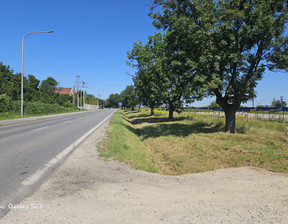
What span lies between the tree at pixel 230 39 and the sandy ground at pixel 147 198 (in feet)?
19.9

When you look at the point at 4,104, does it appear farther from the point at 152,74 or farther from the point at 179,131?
the point at 179,131

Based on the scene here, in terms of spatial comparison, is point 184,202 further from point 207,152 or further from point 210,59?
point 210,59

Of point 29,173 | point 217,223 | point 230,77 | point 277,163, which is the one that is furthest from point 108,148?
point 230,77

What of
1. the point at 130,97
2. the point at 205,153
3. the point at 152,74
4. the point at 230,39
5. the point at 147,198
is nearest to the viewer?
the point at 147,198

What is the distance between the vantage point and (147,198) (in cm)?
336

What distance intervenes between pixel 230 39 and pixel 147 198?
30.9 ft

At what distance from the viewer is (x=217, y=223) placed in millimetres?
2664

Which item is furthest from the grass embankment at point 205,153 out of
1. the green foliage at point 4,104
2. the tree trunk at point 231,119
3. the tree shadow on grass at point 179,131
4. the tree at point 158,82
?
the green foliage at point 4,104

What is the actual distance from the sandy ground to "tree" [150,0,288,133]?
6.06m

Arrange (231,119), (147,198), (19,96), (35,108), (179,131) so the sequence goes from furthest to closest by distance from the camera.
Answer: (19,96) < (35,108) < (179,131) < (231,119) < (147,198)

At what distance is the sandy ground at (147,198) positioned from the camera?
2.69 metres

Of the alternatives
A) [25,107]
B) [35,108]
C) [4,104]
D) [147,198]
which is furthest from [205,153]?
[35,108]

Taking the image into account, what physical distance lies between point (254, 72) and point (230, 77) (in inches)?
49.2

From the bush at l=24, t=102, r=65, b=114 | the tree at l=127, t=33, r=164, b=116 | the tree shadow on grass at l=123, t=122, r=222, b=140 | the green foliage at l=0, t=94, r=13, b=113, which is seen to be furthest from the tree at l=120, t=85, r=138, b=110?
the tree shadow on grass at l=123, t=122, r=222, b=140
